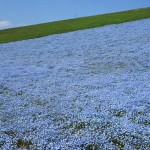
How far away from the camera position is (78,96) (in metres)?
15.8

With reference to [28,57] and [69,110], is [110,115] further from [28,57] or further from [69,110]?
[28,57]

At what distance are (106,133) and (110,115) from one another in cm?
166

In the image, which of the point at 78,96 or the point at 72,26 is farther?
the point at 72,26

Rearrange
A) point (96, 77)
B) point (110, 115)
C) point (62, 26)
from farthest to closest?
1. point (62, 26)
2. point (96, 77)
3. point (110, 115)

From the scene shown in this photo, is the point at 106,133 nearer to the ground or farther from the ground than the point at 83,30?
nearer to the ground

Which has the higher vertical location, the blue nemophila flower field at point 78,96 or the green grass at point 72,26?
the green grass at point 72,26

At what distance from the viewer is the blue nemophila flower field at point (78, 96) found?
1137 cm

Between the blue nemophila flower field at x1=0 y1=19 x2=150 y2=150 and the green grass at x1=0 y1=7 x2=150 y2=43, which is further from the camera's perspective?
the green grass at x1=0 y1=7 x2=150 y2=43

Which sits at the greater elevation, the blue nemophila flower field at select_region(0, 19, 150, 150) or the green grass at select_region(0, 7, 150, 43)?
the green grass at select_region(0, 7, 150, 43)

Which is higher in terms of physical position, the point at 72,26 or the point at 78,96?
the point at 72,26

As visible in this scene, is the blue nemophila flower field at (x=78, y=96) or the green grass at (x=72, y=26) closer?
the blue nemophila flower field at (x=78, y=96)

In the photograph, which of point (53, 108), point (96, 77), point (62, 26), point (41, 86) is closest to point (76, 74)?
point (96, 77)

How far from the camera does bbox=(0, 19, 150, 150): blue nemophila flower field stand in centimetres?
1137

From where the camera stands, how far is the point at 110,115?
13078 millimetres
